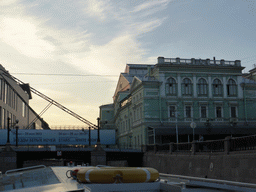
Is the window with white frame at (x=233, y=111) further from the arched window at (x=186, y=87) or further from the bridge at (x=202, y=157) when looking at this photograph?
the bridge at (x=202, y=157)

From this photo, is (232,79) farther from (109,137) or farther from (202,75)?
(109,137)

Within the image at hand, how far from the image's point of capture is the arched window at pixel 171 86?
52094 mm

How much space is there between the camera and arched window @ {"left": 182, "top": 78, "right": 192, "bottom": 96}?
52434 mm

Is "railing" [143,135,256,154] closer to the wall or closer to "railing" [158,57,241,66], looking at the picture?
the wall

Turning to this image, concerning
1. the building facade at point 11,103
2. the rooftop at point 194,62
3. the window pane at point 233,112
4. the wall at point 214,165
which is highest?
the rooftop at point 194,62

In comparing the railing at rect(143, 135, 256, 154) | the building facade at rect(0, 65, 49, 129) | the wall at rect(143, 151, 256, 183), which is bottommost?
the wall at rect(143, 151, 256, 183)

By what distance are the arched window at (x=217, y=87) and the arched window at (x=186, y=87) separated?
375 centimetres

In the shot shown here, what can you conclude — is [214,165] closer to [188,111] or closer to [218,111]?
[188,111]

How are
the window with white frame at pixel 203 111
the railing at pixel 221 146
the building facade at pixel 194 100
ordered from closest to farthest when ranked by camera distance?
the railing at pixel 221 146, the building facade at pixel 194 100, the window with white frame at pixel 203 111

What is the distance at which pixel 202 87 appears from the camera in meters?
52.9

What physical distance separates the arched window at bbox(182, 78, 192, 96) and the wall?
15535 mm

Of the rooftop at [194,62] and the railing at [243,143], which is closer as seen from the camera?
the railing at [243,143]

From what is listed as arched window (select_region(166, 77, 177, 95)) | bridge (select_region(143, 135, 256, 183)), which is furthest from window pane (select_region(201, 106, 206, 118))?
bridge (select_region(143, 135, 256, 183))

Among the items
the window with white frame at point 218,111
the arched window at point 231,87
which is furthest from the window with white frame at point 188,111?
the arched window at point 231,87
